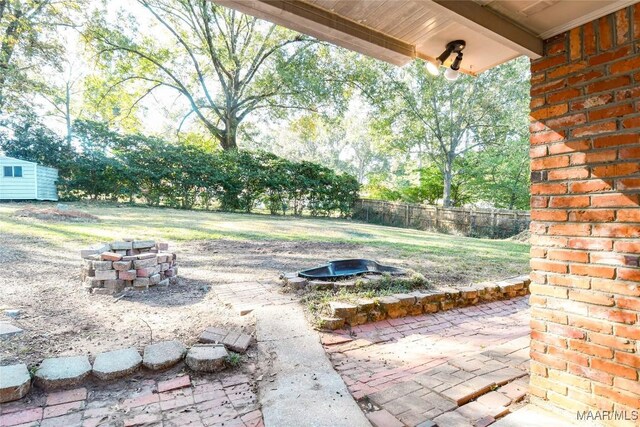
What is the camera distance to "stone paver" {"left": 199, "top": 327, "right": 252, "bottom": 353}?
2445 millimetres

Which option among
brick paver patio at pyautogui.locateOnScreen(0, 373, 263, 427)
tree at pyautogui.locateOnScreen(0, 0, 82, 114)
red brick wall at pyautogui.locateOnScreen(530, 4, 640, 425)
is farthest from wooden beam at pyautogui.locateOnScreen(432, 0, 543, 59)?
tree at pyautogui.locateOnScreen(0, 0, 82, 114)

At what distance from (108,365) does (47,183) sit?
13.7m

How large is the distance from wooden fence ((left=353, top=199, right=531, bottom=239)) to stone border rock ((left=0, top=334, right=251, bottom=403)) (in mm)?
10801

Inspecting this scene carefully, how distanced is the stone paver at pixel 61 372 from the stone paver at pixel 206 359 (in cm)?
59

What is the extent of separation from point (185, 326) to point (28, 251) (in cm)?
375

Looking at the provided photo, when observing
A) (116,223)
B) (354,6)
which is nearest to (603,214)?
(354,6)

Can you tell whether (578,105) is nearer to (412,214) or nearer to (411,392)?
(411,392)

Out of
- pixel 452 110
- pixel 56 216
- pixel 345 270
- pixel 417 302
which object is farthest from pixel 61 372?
pixel 452 110

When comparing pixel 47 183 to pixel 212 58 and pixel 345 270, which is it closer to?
pixel 212 58

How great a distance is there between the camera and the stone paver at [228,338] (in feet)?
8.02

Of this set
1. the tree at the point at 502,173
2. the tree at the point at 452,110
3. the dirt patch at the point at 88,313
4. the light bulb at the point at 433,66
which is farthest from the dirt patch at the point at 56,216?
the tree at the point at 502,173

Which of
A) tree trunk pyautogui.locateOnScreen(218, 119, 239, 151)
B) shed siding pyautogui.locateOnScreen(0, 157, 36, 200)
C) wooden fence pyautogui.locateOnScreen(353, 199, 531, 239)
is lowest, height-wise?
wooden fence pyautogui.locateOnScreen(353, 199, 531, 239)

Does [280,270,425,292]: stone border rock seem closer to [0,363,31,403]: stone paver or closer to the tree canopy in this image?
[0,363,31,403]: stone paver

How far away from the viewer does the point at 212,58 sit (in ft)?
51.4
